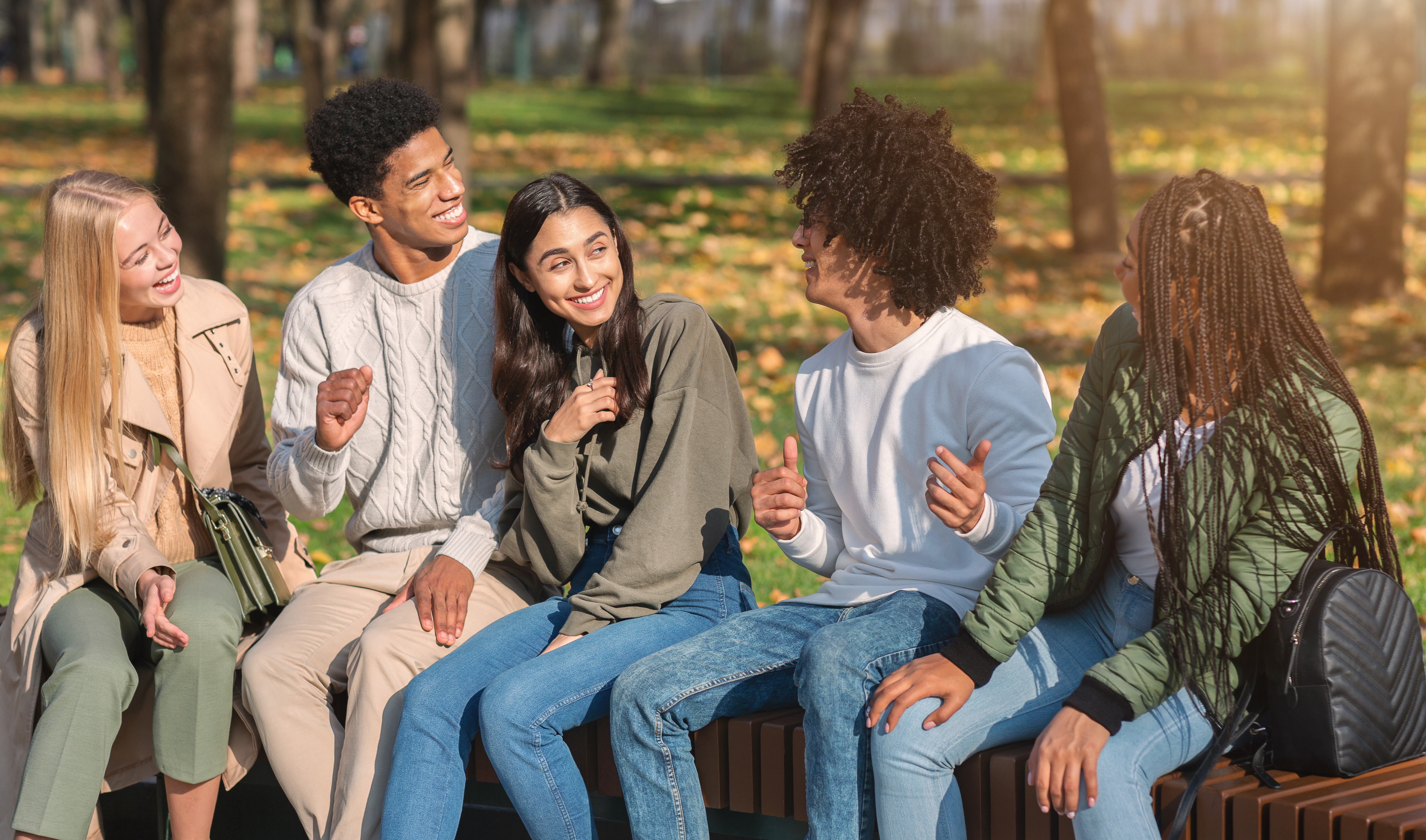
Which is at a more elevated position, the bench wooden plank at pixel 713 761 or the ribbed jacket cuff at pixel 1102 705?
the ribbed jacket cuff at pixel 1102 705

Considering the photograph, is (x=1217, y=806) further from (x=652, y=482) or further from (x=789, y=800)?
(x=652, y=482)

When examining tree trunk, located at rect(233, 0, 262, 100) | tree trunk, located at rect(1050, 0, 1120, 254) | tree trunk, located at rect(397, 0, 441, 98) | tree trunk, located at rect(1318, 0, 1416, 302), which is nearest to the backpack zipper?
tree trunk, located at rect(1318, 0, 1416, 302)

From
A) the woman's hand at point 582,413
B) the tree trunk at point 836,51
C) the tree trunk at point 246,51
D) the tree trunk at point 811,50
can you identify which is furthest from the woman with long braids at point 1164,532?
the tree trunk at point 246,51

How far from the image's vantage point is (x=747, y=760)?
294 centimetres

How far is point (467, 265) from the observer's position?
3738 millimetres

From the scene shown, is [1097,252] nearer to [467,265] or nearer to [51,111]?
[467,265]

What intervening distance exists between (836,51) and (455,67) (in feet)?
17.6

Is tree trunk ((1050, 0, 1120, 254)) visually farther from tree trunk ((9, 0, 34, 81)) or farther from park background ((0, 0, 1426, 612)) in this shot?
tree trunk ((9, 0, 34, 81))

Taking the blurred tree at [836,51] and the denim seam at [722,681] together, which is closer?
the denim seam at [722,681]

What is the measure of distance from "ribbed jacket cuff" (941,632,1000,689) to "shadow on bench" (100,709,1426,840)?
15 cm

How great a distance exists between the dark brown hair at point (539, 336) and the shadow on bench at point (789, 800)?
0.79 metres

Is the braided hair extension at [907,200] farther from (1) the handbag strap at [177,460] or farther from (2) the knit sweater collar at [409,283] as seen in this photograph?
(1) the handbag strap at [177,460]

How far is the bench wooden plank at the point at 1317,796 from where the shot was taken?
2.42m

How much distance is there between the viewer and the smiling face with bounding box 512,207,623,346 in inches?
131
